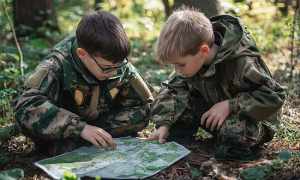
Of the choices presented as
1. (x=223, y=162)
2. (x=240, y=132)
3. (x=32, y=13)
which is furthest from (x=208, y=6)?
(x=32, y=13)

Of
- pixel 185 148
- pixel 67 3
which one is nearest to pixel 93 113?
pixel 185 148

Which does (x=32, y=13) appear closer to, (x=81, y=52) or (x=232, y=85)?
(x=81, y=52)

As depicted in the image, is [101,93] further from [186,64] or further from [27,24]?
[27,24]

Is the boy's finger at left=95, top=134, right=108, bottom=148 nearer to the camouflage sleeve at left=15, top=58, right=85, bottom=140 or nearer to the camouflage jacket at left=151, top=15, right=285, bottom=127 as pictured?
the camouflage sleeve at left=15, top=58, right=85, bottom=140

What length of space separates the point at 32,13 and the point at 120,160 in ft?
16.6

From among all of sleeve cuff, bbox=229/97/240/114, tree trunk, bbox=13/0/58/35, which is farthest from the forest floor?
tree trunk, bbox=13/0/58/35

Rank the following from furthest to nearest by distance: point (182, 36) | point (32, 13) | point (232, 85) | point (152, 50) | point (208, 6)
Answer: point (32, 13), point (152, 50), point (208, 6), point (232, 85), point (182, 36)

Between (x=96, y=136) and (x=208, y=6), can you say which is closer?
(x=96, y=136)

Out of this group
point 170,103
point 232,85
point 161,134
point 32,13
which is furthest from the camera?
point 32,13

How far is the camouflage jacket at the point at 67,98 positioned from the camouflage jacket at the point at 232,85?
0.32m

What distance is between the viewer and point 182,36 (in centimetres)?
331

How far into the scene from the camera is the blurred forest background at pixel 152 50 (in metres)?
3.64

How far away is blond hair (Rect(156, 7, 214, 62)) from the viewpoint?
3301 millimetres

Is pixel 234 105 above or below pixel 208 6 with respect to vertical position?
below
